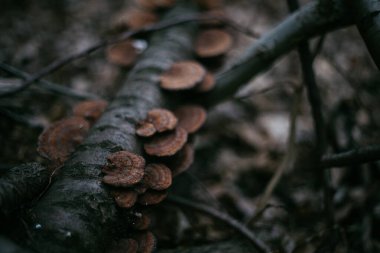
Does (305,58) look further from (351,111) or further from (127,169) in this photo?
(127,169)

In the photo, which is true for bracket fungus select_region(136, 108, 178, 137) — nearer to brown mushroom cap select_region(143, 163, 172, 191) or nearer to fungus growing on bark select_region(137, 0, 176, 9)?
brown mushroom cap select_region(143, 163, 172, 191)

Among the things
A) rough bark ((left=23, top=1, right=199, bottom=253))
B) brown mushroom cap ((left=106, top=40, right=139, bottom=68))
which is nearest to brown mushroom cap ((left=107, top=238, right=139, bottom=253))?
rough bark ((left=23, top=1, right=199, bottom=253))

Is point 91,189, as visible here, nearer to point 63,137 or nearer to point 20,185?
point 20,185

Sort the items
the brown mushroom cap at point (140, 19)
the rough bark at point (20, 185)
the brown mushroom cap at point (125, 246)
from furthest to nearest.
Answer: the brown mushroom cap at point (140, 19) → the brown mushroom cap at point (125, 246) → the rough bark at point (20, 185)

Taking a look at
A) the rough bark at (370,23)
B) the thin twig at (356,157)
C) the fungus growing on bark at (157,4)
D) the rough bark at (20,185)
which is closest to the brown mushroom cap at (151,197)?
the rough bark at (20,185)

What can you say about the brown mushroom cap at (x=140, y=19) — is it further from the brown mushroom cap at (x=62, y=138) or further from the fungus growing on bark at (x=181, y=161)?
the fungus growing on bark at (x=181, y=161)

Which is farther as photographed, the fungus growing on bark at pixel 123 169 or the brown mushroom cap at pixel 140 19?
the brown mushroom cap at pixel 140 19
